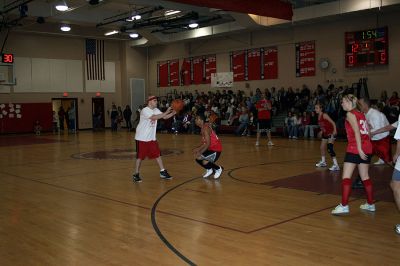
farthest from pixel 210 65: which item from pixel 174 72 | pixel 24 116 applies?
pixel 24 116

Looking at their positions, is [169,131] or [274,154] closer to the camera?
[274,154]

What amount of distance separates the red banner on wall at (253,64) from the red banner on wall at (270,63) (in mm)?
338

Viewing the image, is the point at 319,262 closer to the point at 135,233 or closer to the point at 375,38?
the point at 135,233

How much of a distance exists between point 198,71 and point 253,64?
4529 millimetres

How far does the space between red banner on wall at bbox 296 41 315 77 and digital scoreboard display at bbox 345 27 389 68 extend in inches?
79.8

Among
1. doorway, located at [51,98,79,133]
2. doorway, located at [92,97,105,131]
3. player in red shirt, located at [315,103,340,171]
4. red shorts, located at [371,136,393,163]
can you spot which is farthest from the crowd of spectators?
red shorts, located at [371,136,393,163]

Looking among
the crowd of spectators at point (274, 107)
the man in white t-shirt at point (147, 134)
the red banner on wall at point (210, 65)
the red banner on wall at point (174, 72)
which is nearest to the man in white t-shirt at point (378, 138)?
the man in white t-shirt at point (147, 134)

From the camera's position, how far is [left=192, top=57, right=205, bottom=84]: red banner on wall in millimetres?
28844

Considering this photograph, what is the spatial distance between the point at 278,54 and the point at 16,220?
66.0 ft

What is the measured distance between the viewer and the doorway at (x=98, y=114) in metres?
31.4

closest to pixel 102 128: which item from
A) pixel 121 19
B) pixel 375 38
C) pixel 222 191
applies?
pixel 121 19

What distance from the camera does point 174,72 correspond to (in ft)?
101

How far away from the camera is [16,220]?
6.48 metres

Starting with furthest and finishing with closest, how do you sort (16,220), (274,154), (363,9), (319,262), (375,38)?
(375,38)
(363,9)
(274,154)
(16,220)
(319,262)
